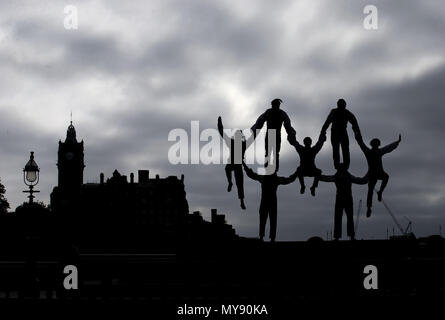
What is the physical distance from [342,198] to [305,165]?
4.39 ft

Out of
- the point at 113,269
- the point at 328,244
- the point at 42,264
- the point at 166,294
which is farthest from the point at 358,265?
the point at 42,264

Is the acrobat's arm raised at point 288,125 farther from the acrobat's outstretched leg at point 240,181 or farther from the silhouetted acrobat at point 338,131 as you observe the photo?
the acrobat's outstretched leg at point 240,181

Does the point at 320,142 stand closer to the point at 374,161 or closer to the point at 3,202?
the point at 374,161

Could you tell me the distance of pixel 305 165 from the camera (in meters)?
22.1

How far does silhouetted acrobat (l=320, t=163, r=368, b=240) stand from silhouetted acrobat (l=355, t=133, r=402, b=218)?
69cm

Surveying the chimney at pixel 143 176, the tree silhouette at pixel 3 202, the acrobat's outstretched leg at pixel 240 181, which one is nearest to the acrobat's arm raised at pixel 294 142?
the acrobat's outstretched leg at pixel 240 181

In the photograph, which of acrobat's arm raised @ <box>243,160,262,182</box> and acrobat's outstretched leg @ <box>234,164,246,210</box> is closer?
acrobat's arm raised @ <box>243,160,262,182</box>

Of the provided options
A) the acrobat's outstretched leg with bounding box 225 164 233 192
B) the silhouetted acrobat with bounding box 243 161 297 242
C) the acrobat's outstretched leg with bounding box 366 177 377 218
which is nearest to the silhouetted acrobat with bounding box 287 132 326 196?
the silhouetted acrobat with bounding box 243 161 297 242

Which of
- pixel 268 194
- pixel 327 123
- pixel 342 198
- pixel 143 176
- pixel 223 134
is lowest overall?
pixel 342 198

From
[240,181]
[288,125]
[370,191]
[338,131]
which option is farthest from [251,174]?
[370,191]

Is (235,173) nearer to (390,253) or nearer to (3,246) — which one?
(390,253)

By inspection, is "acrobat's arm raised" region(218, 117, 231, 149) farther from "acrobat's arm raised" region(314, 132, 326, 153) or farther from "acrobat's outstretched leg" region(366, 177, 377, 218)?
"acrobat's outstretched leg" region(366, 177, 377, 218)

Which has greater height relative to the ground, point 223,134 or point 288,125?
point 288,125

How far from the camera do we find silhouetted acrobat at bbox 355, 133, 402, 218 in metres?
22.5
